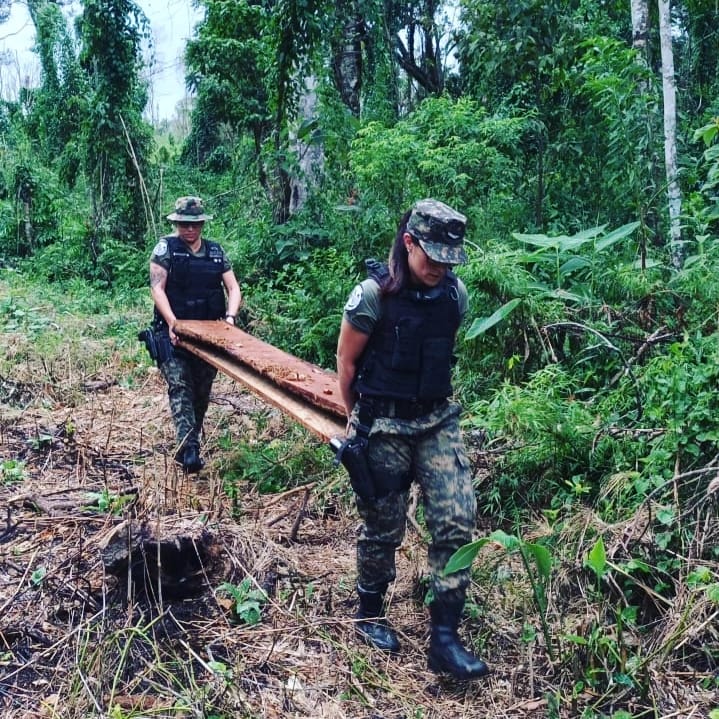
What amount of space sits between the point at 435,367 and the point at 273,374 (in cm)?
136

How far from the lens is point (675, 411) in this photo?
3125 mm

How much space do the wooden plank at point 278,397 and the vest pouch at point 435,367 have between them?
54cm

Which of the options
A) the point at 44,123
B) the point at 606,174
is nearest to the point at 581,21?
the point at 606,174

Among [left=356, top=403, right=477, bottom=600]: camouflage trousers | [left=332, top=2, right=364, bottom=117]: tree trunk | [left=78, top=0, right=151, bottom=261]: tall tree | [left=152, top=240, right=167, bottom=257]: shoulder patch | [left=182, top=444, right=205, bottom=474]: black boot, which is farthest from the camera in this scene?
[left=78, top=0, right=151, bottom=261]: tall tree

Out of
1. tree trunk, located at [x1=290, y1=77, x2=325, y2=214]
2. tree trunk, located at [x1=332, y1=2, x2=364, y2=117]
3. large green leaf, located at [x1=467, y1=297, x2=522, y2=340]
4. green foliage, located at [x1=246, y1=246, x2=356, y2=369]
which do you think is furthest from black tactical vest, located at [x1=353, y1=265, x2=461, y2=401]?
tree trunk, located at [x1=332, y1=2, x2=364, y2=117]

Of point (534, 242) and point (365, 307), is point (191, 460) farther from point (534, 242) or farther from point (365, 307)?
point (534, 242)

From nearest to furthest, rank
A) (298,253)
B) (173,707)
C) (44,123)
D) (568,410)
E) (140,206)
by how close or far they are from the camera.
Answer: (173,707) → (568,410) → (298,253) → (140,206) → (44,123)

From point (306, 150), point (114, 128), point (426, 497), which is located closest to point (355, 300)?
point (426, 497)

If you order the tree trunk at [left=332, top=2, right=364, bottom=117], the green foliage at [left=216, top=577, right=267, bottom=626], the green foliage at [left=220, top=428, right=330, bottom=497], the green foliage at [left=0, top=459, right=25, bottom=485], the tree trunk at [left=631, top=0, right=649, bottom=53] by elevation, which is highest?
the tree trunk at [left=332, top=2, right=364, bottom=117]

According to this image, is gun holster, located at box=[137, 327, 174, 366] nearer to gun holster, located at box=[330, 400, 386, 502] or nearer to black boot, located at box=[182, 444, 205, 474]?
black boot, located at box=[182, 444, 205, 474]

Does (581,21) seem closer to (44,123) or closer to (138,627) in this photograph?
(138,627)

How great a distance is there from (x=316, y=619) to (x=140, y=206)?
34.9 ft

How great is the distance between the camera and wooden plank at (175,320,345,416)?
136 inches

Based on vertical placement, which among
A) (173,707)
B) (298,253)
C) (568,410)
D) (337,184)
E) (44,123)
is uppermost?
(44,123)
